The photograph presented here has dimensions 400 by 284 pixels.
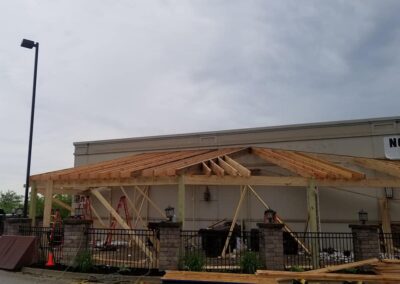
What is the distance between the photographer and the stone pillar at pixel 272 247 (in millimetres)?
11266

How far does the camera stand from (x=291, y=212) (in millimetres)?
17688

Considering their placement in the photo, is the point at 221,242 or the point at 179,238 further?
the point at 221,242

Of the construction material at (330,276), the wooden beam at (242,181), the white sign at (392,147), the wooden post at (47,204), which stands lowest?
the construction material at (330,276)

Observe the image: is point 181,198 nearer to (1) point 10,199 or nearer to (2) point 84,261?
(2) point 84,261

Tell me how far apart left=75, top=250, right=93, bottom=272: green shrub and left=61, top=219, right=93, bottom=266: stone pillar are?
0.17 meters

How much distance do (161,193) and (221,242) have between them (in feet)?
20.5

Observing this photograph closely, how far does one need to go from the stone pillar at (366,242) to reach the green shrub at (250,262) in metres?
3.13

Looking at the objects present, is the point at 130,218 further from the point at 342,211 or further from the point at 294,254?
the point at 342,211

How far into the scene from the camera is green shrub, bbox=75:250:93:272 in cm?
1173

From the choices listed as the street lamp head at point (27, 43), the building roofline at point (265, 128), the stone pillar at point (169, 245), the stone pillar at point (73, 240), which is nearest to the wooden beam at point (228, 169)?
the stone pillar at point (169, 245)

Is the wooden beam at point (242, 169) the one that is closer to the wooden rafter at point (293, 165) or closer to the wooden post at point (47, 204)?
the wooden rafter at point (293, 165)

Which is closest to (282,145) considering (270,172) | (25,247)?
(270,172)

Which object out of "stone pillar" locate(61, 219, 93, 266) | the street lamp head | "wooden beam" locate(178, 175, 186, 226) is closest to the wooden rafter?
"wooden beam" locate(178, 175, 186, 226)

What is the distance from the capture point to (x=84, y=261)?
11812mm
